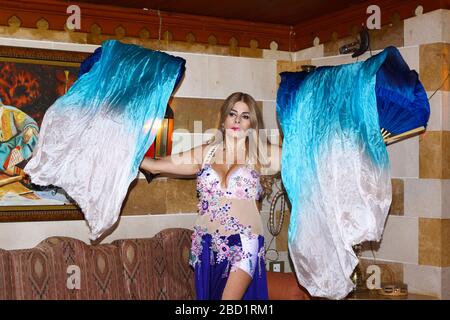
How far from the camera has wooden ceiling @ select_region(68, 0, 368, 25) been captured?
434 centimetres

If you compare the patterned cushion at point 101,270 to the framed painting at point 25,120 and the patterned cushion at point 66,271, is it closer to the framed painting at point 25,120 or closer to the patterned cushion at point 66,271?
the patterned cushion at point 66,271

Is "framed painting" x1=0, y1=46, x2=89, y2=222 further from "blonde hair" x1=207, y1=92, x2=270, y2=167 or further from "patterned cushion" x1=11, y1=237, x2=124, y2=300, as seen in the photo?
"blonde hair" x1=207, y1=92, x2=270, y2=167

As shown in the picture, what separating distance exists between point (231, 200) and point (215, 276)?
0.42 m

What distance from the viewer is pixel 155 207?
4.53 m

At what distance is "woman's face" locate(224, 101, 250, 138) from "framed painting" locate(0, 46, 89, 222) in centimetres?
115

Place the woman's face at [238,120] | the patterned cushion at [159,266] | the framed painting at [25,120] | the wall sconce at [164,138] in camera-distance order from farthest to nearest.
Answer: the wall sconce at [164,138]
the patterned cushion at [159,266]
the framed painting at [25,120]
the woman's face at [238,120]

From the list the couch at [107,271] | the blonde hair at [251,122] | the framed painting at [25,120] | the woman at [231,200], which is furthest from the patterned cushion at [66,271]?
the blonde hair at [251,122]

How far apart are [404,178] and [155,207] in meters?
1.60

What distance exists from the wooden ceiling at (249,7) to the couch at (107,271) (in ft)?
4.74

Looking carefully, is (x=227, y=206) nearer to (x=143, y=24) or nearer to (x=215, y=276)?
(x=215, y=276)

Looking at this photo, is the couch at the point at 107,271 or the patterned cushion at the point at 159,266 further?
the patterned cushion at the point at 159,266

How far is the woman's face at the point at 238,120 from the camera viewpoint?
369 cm

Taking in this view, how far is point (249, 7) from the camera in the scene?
448 centimetres
